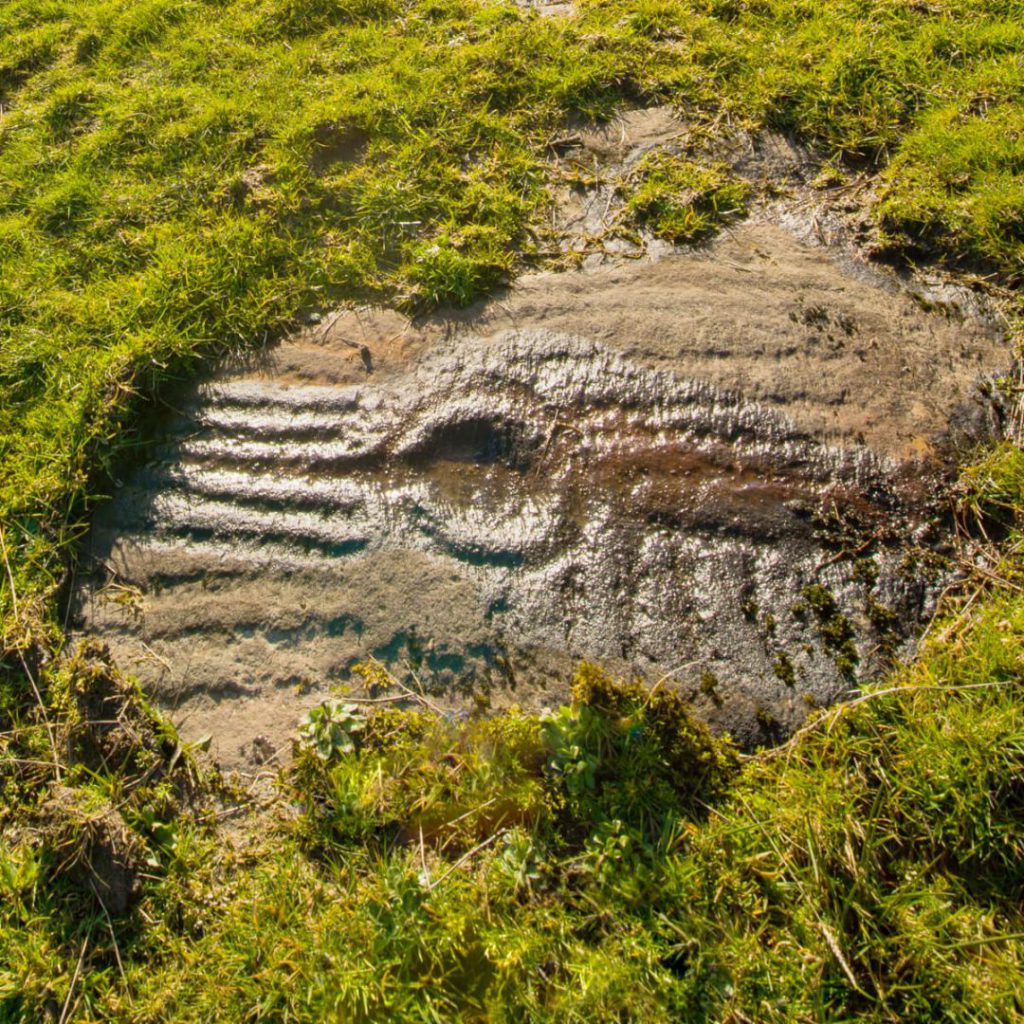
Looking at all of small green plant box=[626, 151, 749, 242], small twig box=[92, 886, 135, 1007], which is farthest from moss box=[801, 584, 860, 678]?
small twig box=[92, 886, 135, 1007]

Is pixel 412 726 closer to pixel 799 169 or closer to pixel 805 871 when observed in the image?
pixel 805 871

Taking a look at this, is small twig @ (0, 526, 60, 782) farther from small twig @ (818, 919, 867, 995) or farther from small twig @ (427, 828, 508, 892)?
small twig @ (818, 919, 867, 995)

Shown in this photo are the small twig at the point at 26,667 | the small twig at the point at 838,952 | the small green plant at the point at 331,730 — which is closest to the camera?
the small twig at the point at 838,952

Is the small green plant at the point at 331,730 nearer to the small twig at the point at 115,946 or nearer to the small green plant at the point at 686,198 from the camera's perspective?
the small twig at the point at 115,946

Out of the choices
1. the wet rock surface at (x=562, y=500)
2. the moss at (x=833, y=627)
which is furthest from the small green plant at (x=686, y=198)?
the moss at (x=833, y=627)

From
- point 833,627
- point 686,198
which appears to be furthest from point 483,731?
point 686,198

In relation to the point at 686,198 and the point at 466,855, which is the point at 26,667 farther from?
the point at 686,198
